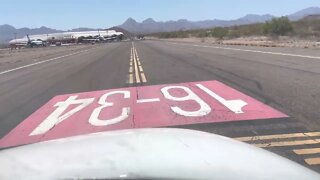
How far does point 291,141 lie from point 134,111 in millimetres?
4633

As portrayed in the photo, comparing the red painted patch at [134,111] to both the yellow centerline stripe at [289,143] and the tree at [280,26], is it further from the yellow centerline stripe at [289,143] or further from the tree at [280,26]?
the tree at [280,26]

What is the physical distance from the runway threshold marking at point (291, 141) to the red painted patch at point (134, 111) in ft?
5.83

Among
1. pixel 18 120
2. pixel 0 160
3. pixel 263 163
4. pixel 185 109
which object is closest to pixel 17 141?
pixel 18 120

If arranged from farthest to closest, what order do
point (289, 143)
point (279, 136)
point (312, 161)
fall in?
point (279, 136)
point (289, 143)
point (312, 161)

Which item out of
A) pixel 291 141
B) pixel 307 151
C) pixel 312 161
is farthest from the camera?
pixel 291 141

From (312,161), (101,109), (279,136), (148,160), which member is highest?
(148,160)

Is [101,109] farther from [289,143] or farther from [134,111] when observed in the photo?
[289,143]

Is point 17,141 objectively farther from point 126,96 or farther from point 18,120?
point 126,96

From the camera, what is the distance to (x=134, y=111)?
12.0 metres

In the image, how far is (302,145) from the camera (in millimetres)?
7883

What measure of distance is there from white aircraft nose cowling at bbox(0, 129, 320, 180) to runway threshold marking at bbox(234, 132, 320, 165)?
4702mm

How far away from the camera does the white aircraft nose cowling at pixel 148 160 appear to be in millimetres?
2512

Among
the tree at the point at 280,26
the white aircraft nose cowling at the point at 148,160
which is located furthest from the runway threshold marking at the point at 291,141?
the tree at the point at 280,26

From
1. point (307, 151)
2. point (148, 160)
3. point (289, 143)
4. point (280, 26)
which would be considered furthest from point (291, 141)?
point (280, 26)
